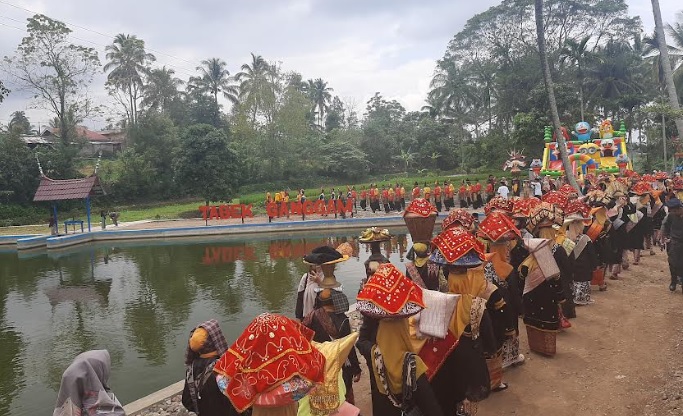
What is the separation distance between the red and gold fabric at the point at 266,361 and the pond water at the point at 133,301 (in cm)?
506

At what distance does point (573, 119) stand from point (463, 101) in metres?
11.8

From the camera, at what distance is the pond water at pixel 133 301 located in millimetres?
7043

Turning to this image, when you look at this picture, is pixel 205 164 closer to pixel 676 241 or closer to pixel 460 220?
pixel 460 220

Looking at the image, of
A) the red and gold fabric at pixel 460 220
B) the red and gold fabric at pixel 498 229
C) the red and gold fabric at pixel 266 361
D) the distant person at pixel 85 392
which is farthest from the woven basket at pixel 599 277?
the distant person at pixel 85 392

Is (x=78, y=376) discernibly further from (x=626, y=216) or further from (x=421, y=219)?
(x=626, y=216)

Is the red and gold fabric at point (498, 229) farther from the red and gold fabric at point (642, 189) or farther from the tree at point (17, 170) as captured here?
the tree at point (17, 170)

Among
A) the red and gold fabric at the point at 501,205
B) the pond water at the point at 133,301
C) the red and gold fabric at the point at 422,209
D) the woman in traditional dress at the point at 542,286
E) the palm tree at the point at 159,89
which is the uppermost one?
the palm tree at the point at 159,89

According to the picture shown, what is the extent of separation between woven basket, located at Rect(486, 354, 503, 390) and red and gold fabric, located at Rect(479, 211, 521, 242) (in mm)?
1134

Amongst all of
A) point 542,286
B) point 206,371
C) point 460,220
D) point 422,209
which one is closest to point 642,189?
point 542,286

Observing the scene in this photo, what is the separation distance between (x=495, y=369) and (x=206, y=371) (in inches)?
115

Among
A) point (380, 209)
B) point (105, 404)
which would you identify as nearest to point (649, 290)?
point (105, 404)

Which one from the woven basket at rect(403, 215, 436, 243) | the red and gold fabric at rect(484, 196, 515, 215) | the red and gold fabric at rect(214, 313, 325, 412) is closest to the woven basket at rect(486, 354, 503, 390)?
the woven basket at rect(403, 215, 436, 243)

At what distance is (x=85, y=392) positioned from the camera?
2615mm

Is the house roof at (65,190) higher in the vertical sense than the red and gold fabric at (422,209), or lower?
higher
